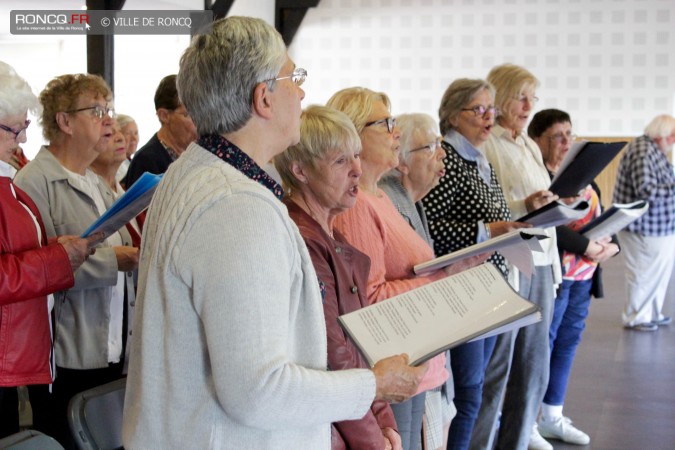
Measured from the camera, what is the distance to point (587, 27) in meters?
11.9

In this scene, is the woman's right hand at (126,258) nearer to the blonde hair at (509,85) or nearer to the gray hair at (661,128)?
the blonde hair at (509,85)

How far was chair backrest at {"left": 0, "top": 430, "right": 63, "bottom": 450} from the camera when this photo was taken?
5.18 ft

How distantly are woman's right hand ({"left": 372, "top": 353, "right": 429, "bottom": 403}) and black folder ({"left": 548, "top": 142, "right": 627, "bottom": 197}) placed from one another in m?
1.88

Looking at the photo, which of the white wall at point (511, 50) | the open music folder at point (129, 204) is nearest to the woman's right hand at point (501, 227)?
the open music folder at point (129, 204)

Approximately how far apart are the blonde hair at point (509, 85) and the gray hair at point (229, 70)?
8.11 feet

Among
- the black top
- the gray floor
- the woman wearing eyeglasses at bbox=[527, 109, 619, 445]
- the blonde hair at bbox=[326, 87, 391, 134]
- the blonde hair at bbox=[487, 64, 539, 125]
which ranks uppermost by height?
the blonde hair at bbox=[487, 64, 539, 125]

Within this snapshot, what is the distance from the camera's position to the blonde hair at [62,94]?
2.74 metres

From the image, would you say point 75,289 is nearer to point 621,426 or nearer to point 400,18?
point 621,426

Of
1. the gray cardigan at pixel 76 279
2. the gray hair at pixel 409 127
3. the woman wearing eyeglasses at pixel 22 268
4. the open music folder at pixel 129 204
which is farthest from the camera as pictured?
the gray hair at pixel 409 127

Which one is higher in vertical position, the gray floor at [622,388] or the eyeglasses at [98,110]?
the eyeglasses at [98,110]

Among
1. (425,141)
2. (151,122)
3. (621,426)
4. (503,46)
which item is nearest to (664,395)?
(621,426)

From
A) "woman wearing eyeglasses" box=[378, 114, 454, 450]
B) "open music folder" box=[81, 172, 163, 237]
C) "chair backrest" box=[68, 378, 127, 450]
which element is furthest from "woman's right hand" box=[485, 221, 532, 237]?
"chair backrest" box=[68, 378, 127, 450]

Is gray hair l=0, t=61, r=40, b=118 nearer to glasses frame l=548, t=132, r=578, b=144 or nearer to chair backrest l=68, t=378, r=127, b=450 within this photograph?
chair backrest l=68, t=378, r=127, b=450

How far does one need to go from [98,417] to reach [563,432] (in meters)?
2.87
